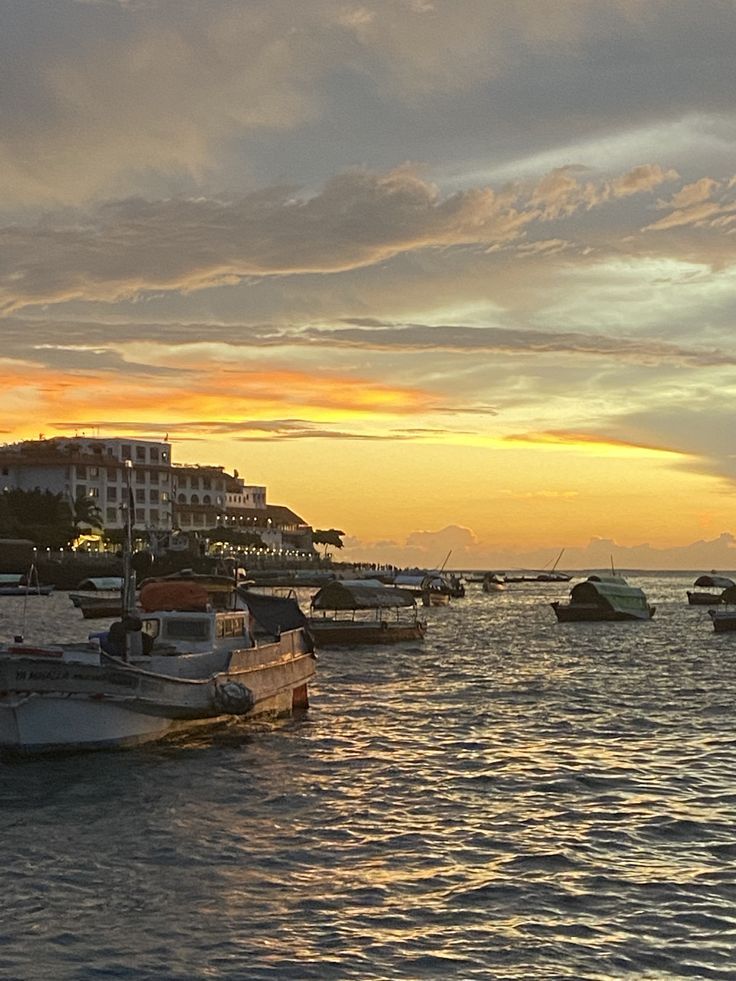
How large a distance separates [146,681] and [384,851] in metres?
10.5

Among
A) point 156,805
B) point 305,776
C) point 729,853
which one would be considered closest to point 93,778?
point 156,805

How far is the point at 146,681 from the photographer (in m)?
29.9

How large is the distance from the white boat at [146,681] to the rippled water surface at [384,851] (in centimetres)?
72

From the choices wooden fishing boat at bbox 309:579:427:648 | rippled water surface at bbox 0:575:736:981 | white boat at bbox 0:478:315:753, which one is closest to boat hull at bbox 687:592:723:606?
wooden fishing boat at bbox 309:579:427:648

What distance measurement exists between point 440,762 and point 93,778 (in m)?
8.55

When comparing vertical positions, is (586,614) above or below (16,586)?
below

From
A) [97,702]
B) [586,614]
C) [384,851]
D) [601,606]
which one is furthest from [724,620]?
[384,851]

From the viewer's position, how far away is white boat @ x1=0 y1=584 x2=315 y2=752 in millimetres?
28078

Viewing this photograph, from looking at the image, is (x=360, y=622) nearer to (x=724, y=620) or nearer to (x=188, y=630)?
(x=724, y=620)

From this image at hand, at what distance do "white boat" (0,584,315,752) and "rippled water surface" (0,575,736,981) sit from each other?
2.35ft

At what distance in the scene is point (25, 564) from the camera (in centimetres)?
18200

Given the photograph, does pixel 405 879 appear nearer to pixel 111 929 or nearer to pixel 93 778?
pixel 111 929

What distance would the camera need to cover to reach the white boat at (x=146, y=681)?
1105 inches

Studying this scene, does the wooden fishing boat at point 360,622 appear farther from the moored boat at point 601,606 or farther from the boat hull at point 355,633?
the moored boat at point 601,606
